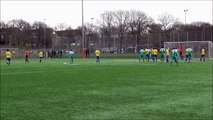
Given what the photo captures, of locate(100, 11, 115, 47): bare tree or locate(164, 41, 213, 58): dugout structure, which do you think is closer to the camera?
locate(164, 41, 213, 58): dugout structure

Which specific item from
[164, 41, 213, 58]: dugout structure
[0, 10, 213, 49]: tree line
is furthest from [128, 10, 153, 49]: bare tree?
[164, 41, 213, 58]: dugout structure

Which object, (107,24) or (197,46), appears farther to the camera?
(107,24)

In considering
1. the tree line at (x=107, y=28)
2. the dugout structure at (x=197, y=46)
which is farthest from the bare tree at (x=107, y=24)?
the dugout structure at (x=197, y=46)

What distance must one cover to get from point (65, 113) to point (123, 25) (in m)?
90.8

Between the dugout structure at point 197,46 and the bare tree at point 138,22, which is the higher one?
the bare tree at point 138,22

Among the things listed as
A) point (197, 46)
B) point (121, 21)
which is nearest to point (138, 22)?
point (121, 21)

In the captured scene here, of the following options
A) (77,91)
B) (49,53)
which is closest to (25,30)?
(49,53)

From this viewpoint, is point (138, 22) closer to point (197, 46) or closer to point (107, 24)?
point (107, 24)

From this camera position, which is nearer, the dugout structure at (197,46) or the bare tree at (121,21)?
the dugout structure at (197,46)

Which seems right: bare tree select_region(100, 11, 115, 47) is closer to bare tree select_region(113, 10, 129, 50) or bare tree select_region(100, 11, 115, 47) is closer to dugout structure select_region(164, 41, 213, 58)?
bare tree select_region(113, 10, 129, 50)

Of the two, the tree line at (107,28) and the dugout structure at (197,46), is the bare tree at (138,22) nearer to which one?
the tree line at (107,28)

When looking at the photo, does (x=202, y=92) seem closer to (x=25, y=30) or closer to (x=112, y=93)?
(x=112, y=93)

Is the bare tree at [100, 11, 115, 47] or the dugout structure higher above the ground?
the bare tree at [100, 11, 115, 47]

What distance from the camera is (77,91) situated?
512 inches
